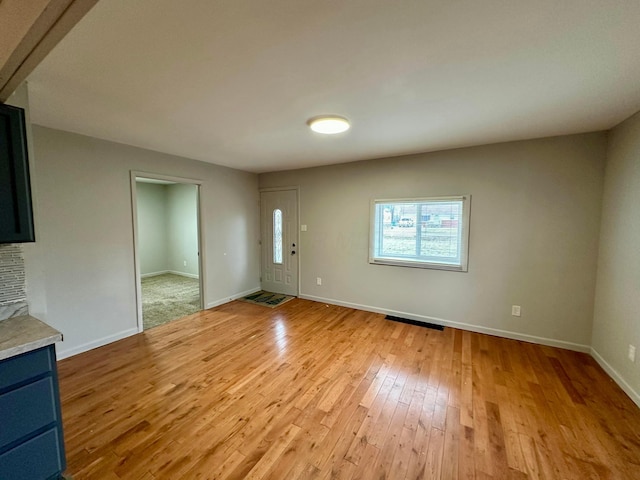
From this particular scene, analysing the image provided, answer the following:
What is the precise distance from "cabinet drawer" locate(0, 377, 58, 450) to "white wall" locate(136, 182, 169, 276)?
5.70 meters

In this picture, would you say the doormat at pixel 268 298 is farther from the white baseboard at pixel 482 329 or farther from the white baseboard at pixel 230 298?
Answer: the white baseboard at pixel 482 329

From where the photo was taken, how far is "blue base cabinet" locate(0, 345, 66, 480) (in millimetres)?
1259

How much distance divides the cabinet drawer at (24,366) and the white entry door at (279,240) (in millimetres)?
3570

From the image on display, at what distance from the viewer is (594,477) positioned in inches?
57.7

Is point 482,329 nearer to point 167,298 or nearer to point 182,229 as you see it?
point 167,298

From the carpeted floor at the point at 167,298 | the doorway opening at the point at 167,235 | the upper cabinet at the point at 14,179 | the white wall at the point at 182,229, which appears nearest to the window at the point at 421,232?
the carpeted floor at the point at 167,298

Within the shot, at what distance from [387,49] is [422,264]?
2.85m

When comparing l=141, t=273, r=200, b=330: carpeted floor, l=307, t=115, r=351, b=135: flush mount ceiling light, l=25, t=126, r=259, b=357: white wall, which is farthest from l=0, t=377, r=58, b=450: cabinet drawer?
l=307, t=115, r=351, b=135: flush mount ceiling light

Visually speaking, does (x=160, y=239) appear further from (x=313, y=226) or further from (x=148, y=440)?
(x=148, y=440)

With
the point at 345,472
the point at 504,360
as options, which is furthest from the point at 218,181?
the point at 504,360

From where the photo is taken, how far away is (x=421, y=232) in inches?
145

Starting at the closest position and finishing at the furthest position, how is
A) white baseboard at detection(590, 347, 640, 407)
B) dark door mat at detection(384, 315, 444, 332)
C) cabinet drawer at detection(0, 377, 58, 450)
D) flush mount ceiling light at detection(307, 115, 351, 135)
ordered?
1. cabinet drawer at detection(0, 377, 58, 450)
2. white baseboard at detection(590, 347, 640, 407)
3. flush mount ceiling light at detection(307, 115, 351, 135)
4. dark door mat at detection(384, 315, 444, 332)

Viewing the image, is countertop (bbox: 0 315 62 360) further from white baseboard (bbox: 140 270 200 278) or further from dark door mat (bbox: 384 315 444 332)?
white baseboard (bbox: 140 270 200 278)

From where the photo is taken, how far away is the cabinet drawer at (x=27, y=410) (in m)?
1.26
